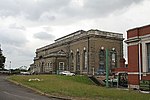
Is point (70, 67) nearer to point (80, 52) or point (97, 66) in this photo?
point (80, 52)

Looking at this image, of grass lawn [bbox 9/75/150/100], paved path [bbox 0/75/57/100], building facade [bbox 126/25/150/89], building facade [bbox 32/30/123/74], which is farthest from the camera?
building facade [bbox 32/30/123/74]

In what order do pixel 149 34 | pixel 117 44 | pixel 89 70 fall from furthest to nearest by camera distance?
pixel 117 44 → pixel 89 70 → pixel 149 34

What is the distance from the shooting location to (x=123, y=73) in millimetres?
42812

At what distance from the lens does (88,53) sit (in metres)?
65.2

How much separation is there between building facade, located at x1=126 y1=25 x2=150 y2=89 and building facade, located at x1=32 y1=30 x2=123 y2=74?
27.4 m

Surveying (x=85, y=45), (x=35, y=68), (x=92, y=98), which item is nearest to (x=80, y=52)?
(x=85, y=45)

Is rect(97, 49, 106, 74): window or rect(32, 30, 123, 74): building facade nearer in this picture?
rect(32, 30, 123, 74): building facade

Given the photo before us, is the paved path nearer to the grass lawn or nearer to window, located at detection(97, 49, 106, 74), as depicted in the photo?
the grass lawn

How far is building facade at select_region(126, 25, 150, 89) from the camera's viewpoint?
1158 inches

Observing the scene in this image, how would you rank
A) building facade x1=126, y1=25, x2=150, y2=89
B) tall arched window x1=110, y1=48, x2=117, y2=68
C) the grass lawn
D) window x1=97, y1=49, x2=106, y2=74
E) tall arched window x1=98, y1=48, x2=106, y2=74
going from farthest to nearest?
tall arched window x1=110, y1=48, x2=117, y2=68 < tall arched window x1=98, y1=48, x2=106, y2=74 < window x1=97, y1=49, x2=106, y2=74 < building facade x1=126, y1=25, x2=150, y2=89 < the grass lawn

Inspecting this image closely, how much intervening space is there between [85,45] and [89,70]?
21.4ft

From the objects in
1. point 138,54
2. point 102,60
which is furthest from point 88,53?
point 138,54

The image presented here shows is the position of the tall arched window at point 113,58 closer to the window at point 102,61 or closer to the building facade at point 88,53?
the building facade at point 88,53

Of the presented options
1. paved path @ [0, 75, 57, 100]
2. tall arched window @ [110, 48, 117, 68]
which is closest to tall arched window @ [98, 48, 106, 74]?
tall arched window @ [110, 48, 117, 68]
